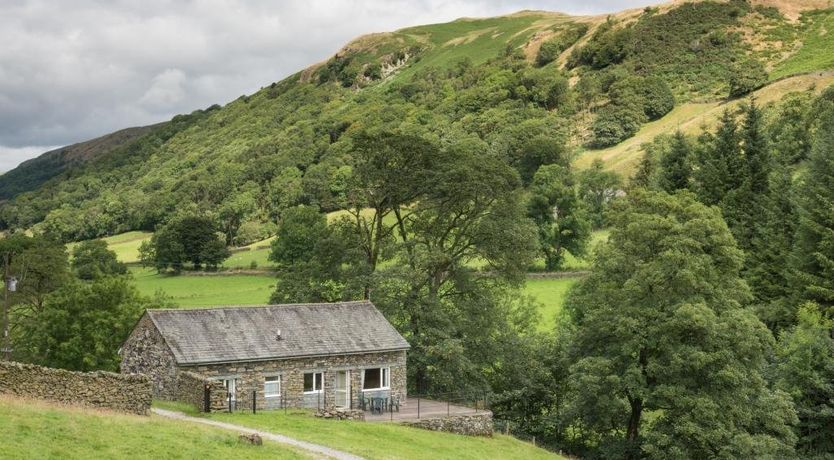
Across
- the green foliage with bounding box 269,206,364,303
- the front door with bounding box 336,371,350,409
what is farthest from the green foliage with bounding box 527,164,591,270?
the front door with bounding box 336,371,350,409

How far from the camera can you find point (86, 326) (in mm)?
52188

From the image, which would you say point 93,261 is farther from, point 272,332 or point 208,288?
point 272,332

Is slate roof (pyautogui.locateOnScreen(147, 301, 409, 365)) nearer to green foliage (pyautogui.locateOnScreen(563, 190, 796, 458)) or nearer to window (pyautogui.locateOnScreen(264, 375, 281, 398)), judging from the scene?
window (pyautogui.locateOnScreen(264, 375, 281, 398))

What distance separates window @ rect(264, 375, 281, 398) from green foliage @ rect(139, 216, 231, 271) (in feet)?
223

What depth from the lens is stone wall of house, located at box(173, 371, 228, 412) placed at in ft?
111

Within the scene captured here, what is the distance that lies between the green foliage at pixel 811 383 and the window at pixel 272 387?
2392 cm

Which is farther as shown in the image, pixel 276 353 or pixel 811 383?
pixel 811 383

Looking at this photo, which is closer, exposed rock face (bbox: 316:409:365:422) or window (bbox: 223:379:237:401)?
exposed rock face (bbox: 316:409:365:422)

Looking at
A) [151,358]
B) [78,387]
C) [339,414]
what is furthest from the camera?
[151,358]

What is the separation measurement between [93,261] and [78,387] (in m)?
73.7

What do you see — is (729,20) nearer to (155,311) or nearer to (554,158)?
(554,158)

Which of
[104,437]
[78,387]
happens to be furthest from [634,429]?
[104,437]

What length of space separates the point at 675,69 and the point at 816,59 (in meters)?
29.8

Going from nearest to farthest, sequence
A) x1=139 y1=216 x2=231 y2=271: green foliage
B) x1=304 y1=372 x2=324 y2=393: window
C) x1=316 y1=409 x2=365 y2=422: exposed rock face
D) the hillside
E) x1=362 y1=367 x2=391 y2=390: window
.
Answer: the hillside
x1=316 y1=409 x2=365 y2=422: exposed rock face
x1=304 y1=372 x2=324 y2=393: window
x1=362 y1=367 x2=391 y2=390: window
x1=139 y1=216 x2=231 y2=271: green foliage
